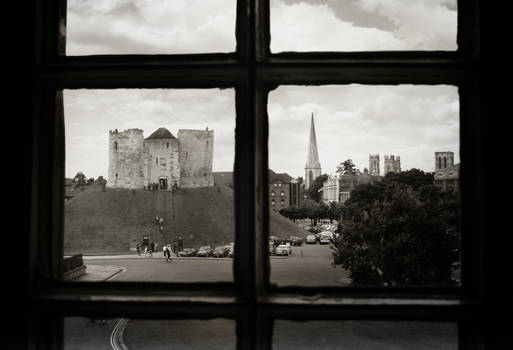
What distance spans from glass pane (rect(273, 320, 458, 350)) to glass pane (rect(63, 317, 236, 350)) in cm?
281

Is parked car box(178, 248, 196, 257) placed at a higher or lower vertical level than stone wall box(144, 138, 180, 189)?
lower

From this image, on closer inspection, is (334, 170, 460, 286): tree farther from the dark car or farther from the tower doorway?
the tower doorway

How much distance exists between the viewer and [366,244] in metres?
16.4

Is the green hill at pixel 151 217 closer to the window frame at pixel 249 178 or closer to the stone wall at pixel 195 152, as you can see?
the stone wall at pixel 195 152

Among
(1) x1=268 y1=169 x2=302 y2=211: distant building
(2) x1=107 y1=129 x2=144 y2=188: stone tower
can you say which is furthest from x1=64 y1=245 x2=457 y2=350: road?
(1) x1=268 y1=169 x2=302 y2=211: distant building

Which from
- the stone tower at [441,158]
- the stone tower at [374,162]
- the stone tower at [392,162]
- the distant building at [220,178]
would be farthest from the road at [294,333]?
the stone tower at [374,162]

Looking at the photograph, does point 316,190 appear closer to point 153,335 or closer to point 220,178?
point 220,178

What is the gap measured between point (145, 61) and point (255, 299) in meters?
0.59

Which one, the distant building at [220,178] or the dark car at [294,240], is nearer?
the dark car at [294,240]

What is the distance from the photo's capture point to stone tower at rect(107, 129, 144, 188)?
1902 inches

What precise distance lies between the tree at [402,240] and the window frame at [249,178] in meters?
14.8

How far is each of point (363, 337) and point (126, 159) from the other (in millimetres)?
38757

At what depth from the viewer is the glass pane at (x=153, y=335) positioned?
17.7m

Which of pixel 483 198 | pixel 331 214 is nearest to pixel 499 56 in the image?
pixel 483 198
